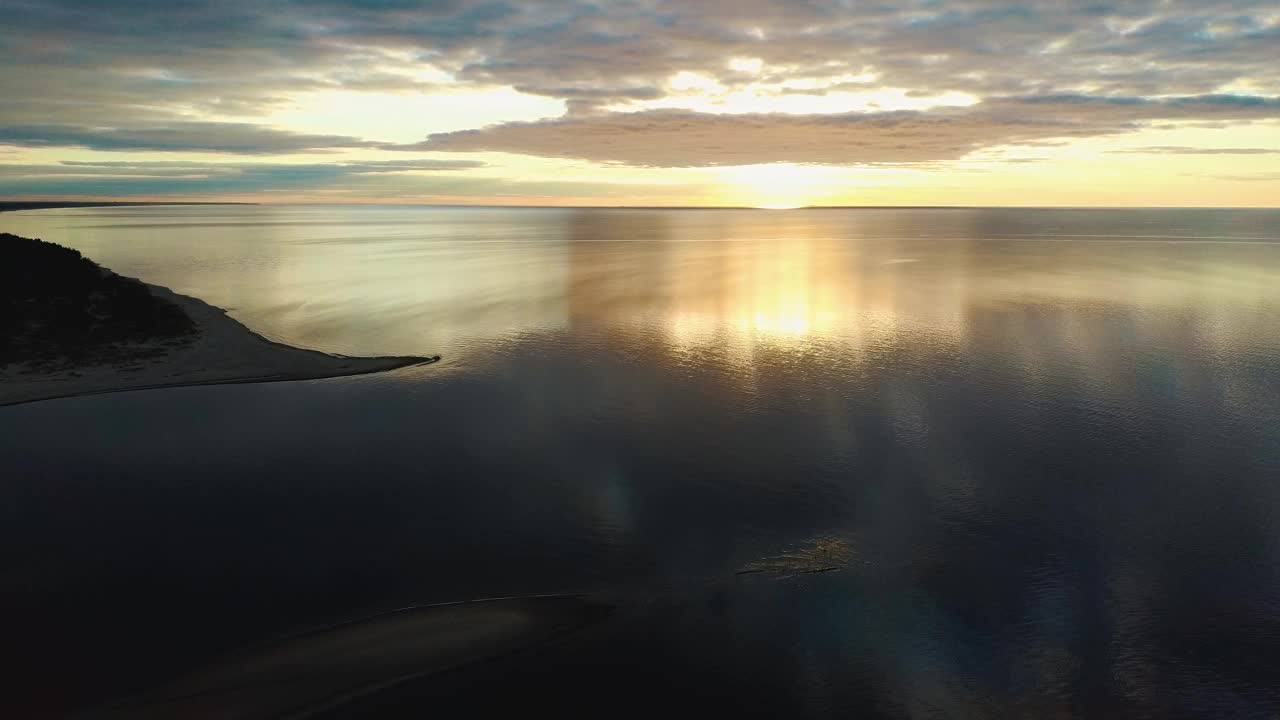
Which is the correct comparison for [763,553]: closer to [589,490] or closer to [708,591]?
[708,591]

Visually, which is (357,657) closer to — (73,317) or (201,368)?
(201,368)

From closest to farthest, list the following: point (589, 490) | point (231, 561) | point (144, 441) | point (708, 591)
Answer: point (708, 591), point (231, 561), point (589, 490), point (144, 441)

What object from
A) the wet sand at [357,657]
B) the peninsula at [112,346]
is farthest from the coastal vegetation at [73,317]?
the wet sand at [357,657]

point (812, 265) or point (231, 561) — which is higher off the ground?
point (812, 265)

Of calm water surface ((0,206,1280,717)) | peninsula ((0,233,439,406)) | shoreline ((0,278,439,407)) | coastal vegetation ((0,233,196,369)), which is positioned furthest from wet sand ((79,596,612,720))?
coastal vegetation ((0,233,196,369))

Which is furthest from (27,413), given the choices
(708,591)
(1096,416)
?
(1096,416)

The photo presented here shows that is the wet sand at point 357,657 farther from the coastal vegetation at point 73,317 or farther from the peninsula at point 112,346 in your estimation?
the coastal vegetation at point 73,317
